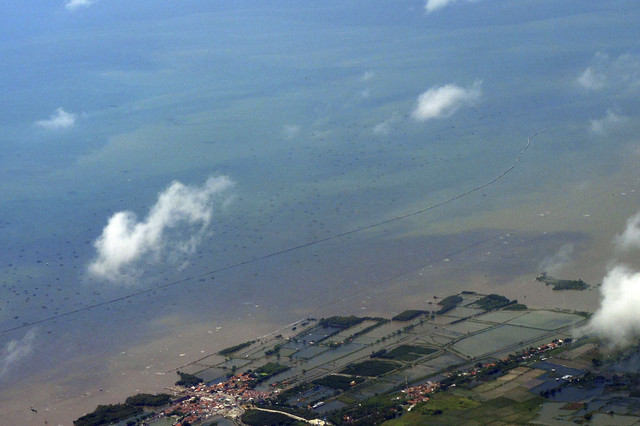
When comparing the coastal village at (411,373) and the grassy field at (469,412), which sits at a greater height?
the coastal village at (411,373)

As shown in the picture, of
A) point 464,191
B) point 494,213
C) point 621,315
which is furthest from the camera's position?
point 464,191

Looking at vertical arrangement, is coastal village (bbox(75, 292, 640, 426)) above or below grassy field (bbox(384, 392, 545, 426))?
above

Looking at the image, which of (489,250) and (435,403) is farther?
(489,250)

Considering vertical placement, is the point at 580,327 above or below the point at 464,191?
below

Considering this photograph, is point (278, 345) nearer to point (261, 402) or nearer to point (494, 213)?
point (261, 402)

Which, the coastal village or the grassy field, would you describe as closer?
the grassy field

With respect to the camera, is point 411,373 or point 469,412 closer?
point 469,412

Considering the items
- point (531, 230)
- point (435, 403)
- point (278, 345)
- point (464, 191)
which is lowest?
point (435, 403)

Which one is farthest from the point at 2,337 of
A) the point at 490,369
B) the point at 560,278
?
A: the point at 560,278

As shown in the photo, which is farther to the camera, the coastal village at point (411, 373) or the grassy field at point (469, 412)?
the coastal village at point (411, 373)

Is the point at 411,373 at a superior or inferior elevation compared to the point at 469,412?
superior

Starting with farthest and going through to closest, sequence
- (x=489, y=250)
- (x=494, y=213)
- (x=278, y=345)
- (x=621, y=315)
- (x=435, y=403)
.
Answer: (x=494, y=213)
(x=489, y=250)
(x=278, y=345)
(x=621, y=315)
(x=435, y=403)
